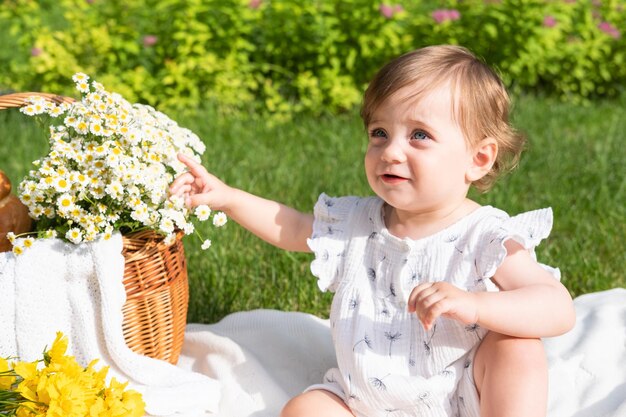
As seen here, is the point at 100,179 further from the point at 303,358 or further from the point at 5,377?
the point at 303,358

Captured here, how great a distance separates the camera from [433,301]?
1805mm

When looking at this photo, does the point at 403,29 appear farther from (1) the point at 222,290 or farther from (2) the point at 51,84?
(1) the point at 222,290

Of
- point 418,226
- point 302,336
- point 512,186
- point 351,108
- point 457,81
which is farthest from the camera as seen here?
point 351,108

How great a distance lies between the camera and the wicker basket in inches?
86.0

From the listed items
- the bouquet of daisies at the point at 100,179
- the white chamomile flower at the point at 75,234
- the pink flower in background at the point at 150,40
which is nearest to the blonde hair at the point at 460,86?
the bouquet of daisies at the point at 100,179

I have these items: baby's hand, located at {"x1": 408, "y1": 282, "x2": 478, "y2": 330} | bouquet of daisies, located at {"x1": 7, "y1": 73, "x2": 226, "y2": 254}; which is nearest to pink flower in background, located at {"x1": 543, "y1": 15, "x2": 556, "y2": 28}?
bouquet of daisies, located at {"x1": 7, "y1": 73, "x2": 226, "y2": 254}

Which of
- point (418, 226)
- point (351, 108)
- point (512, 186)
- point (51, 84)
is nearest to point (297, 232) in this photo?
point (418, 226)

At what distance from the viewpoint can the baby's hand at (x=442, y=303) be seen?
1796 mm

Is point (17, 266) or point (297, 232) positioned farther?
point (297, 232)

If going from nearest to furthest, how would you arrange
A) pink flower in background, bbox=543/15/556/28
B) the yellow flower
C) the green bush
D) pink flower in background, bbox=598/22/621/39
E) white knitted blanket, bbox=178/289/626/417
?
1. the yellow flower
2. white knitted blanket, bbox=178/289/626/417
3. the green bush
4. pink flower in background, bbox=543/15/556/28
5. pink flower in background, bbox=598/22/621/39

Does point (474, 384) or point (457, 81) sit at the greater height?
point (457, 81)

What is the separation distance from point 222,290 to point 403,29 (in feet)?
9.67

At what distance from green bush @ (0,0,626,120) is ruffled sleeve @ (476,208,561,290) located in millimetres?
2933

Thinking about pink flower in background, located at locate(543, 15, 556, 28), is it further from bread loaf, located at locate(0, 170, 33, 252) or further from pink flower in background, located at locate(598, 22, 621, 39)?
bread loaf, located at locate(0, 170, 33, 252)
